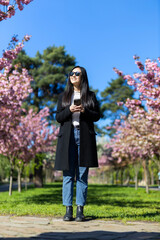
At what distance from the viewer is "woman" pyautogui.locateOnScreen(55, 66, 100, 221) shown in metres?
4.44

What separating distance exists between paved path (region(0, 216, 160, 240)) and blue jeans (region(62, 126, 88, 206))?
1.10ft

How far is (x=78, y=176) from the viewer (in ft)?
15.0

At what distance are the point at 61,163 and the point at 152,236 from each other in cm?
174

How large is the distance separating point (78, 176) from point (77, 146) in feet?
1.50

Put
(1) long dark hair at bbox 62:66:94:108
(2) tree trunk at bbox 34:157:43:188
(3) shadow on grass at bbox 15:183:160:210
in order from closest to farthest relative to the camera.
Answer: (1) long dark hair at bbox 62:66:94:108, (3) shadow on grass at bbox 15:183:160:210, (2) tree trunk at bbox 34:157:43:188

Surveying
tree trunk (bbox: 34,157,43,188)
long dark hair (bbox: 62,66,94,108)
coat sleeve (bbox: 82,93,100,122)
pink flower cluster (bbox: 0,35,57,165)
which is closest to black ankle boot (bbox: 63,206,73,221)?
coat sleeve (bbox: 82,93,100,122)

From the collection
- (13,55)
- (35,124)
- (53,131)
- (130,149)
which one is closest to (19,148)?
(35,124)

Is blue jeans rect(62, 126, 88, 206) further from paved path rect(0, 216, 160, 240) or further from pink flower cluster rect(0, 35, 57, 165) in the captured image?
pink flower cluster rect(0, 35, 57, 165)

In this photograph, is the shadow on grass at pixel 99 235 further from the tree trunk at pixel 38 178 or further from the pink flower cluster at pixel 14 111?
the tree trunk at pixel 38 178

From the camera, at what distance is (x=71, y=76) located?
4812 mm

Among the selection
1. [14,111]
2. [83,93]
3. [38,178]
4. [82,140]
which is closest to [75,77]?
[83,93]

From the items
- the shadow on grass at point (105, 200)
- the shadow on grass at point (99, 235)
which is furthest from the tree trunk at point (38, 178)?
the shadow on grass at point (99, 235)

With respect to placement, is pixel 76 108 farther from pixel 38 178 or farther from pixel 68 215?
pixel 38 178

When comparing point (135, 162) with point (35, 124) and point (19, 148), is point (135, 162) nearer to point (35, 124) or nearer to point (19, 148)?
point (35, 124)
